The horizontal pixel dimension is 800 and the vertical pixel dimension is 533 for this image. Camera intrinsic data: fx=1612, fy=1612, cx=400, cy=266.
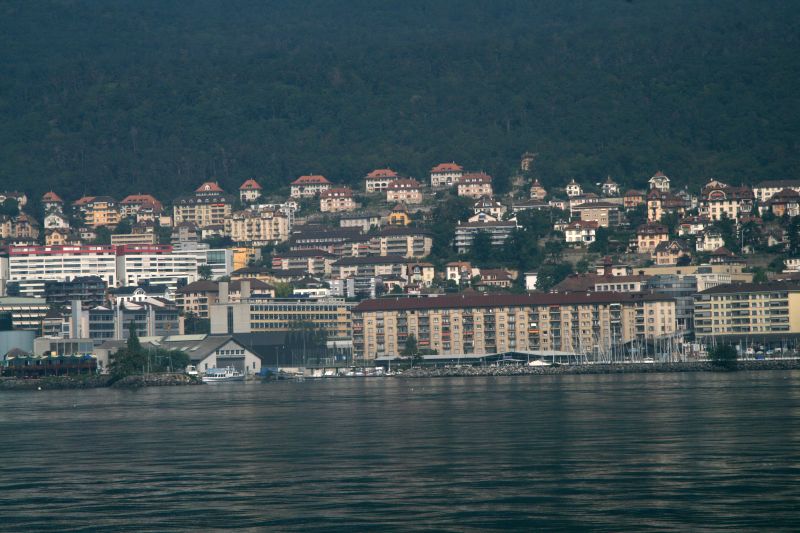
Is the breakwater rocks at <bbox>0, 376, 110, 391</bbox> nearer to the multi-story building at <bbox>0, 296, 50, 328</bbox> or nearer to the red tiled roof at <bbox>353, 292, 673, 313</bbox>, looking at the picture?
the red tiled roof at <bbox>353, 292, 673, 313</bbox>

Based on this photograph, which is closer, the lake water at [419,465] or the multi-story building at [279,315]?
the lake water at [419,465]

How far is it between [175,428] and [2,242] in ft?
458

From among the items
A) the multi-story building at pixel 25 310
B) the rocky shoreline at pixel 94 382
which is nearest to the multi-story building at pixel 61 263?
the multi-story building at pixel 25 310

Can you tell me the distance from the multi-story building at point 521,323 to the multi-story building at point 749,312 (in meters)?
2.59

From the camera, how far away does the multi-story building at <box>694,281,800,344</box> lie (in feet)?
383

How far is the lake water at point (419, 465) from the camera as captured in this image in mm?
31203

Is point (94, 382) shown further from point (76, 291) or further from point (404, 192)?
point (404, 192)

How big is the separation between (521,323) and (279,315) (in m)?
25.6

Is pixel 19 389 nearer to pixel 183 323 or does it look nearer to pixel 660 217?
pixel 183 323

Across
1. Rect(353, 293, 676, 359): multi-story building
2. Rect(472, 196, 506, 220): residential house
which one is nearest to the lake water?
Rect(353, 293, 676, 359): multi-story building

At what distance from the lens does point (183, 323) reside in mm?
144250

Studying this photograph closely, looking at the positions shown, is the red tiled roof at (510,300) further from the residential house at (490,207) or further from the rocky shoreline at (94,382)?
the residential house at (490,207)

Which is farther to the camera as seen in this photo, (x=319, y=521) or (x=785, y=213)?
(x=785, y=213)

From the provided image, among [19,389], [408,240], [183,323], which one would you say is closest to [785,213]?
[408,240]
